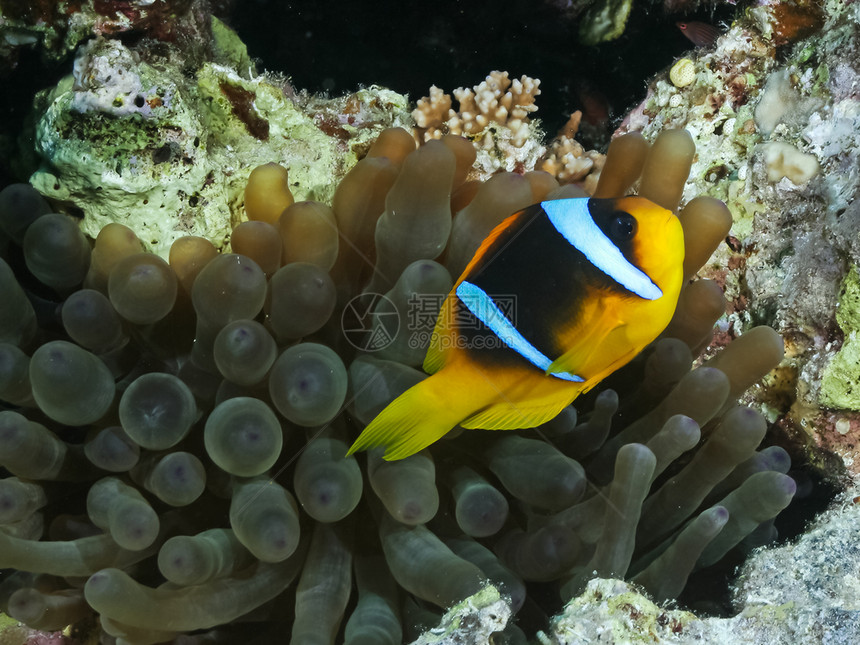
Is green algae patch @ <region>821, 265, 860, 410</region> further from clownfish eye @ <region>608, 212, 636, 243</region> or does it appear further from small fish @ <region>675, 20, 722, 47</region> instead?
small fish @ <region>675, 20, 722, 47</region>

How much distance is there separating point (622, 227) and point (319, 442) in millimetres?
871

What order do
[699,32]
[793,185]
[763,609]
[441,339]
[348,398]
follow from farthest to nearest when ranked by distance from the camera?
1. [699,32]
2. [793,185]
3. [348,398]
4. [441,339]
5. [763,609]

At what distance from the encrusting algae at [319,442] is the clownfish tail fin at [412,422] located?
0.03m

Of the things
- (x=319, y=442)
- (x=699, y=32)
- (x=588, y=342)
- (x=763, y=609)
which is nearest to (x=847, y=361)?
(x=763, y=609)

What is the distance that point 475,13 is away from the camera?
3746 millimetres

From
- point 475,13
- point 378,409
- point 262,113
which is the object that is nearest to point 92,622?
point 378,409

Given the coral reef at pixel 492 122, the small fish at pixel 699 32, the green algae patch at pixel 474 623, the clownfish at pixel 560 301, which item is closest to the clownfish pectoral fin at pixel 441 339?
the clownfish at pixel 560 301

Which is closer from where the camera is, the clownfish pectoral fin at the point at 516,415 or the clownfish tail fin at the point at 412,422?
the clownfish tail fin at the point at 412,422

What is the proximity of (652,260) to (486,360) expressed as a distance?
0.44 m

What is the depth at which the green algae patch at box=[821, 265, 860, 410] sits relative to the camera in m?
1.89

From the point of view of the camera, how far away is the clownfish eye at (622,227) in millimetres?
1457

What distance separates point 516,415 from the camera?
1.53m

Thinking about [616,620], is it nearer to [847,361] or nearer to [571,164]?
[847,361]

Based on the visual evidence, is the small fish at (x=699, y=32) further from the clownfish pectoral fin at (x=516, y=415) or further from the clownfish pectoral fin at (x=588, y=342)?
the clownfish pectoral fin at (x=516, y=415)
